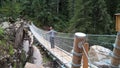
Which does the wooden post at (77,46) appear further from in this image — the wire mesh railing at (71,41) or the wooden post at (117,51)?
the wire mesh railing at (71,41)

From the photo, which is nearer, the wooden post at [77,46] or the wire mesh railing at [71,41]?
the wooden post at [77,46]

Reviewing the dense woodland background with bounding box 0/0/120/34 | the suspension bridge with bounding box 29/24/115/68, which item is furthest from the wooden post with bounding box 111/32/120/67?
the dense woodland background with bounding box 0/0/120/34

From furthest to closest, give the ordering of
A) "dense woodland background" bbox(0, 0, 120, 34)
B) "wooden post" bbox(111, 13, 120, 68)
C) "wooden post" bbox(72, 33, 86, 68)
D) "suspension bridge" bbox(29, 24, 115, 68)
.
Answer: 1. "dense woodland background" bbox(0, 0, 120, 34)
2. "suspension bridge" bbox(29, 24, 115, 68)
3. "wooden post" bbox(72, 33, 86, 68)
4. "wooden post" bbox(111, 13, 120, 68)

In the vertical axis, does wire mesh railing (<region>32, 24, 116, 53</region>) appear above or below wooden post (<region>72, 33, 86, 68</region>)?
below

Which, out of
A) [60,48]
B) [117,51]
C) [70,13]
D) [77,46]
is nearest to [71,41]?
[60,48]

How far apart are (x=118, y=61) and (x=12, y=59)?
6.05 feet

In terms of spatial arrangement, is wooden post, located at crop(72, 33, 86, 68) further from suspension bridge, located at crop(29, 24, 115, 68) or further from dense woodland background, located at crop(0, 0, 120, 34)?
dense woodland background, located at crop(0, 0, 120, 34)

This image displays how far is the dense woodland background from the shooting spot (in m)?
10.3

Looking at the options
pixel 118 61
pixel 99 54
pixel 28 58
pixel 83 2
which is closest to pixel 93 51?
pixel 99 54

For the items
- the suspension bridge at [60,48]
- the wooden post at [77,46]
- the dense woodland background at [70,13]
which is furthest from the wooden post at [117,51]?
the dense woodland background at [70,13]

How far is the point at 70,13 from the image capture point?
2086 cm

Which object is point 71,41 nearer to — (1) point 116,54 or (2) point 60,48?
(2) point 60,48

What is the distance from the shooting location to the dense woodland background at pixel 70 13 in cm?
1033

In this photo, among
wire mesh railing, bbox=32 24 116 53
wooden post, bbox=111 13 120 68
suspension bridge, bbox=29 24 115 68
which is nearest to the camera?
wooden post, bbox=111 13 120 68
